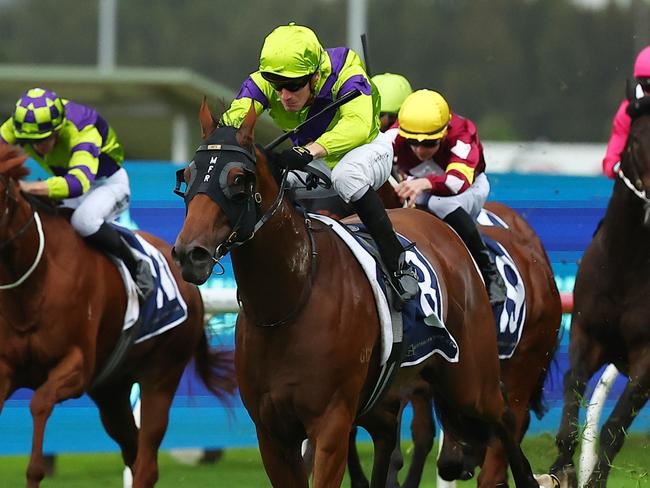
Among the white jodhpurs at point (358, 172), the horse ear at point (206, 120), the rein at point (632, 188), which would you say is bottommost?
the rein at point (632, 188)

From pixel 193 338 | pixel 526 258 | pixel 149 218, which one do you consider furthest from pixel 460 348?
pixel 149 218

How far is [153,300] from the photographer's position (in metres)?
6.93

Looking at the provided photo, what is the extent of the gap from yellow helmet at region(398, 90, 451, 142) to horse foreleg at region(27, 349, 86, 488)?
1.90 metres

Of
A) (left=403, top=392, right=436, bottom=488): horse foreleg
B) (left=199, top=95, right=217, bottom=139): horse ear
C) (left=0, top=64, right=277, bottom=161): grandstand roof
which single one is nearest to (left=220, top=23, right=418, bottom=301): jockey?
(left=199, top=95, right=217, bottom=139): horse ear

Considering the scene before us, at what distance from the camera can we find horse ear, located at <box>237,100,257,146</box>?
428cm

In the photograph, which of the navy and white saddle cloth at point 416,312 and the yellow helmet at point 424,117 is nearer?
the navy and white saddle cloth at point 416,312

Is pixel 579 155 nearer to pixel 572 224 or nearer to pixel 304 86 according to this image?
pixel 572 224

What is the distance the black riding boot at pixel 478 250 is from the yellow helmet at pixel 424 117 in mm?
419

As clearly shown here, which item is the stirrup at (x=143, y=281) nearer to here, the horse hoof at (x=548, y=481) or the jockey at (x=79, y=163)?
the jockey at (x=79, y=163)

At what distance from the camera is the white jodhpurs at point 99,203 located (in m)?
6.65

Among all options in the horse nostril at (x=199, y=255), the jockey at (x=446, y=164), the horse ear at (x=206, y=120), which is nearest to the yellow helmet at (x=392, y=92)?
the jockey at (x=446, y=164)

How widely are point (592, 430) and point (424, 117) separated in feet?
6.01

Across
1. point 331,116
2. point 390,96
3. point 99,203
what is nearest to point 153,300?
point 99,203

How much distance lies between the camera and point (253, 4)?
150ft
